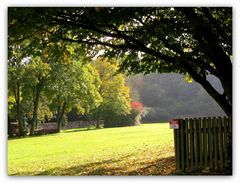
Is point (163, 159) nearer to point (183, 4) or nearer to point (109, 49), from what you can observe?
point (109, 49)

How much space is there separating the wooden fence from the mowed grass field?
0.78 feet

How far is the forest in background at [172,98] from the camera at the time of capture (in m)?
9.80

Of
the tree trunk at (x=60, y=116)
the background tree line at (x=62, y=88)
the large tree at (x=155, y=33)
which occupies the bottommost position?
the tree trunk at (x=60, y=116)

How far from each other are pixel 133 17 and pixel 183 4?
844 mm

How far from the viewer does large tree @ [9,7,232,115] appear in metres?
9.50

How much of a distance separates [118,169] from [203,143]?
1.36 metres

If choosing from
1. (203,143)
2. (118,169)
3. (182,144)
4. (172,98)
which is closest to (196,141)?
(203,143)

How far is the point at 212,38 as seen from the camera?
9992 mm

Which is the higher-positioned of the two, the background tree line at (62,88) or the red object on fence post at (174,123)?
the background tree line at (62,88)

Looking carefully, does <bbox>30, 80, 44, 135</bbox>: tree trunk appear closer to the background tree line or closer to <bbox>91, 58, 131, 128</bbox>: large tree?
the background tree line

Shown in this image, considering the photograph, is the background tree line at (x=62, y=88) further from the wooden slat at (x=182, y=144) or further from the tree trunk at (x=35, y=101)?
the wooden slat at (x=182, y=144)

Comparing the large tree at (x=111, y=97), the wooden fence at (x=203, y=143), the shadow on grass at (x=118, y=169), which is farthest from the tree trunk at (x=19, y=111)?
the wooden fence at (x=203, y=143)

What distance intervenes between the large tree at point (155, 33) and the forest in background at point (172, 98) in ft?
0.49

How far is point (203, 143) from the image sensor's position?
982 cm
